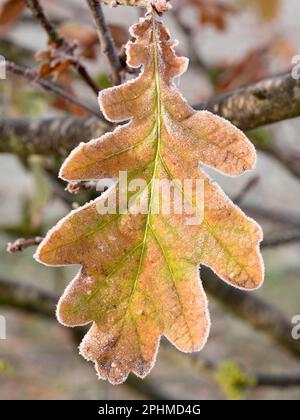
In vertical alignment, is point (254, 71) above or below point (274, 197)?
above

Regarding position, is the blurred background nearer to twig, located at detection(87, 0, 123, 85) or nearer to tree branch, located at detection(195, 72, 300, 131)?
twig, located at detection(87, 0, 123, 85)

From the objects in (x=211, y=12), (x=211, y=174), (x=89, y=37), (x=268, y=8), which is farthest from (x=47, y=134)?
(x=211, y=174)

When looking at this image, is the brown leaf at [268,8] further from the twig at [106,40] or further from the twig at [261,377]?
the twig at [106,40]

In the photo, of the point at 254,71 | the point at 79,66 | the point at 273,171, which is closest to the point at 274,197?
the point at 273,171

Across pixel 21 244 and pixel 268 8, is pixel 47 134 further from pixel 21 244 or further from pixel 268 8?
pixel 268 8
